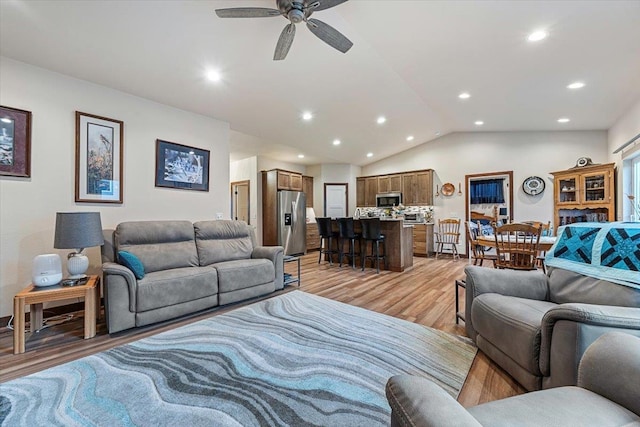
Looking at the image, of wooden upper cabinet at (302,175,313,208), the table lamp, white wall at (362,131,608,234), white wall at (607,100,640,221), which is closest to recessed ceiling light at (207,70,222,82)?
the table lamp

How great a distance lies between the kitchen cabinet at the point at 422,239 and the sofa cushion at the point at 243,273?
4.57 meters

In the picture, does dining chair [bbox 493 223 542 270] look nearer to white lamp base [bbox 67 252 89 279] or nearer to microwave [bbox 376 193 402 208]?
microwave [bbox 376 193 402 208]

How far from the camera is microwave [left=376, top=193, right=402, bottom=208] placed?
295 inches

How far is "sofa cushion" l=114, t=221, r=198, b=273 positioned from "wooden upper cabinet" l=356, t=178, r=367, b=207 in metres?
5.71

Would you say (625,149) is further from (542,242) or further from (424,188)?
(424,188)

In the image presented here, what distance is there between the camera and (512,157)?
240 inches

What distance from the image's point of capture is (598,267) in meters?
1.70

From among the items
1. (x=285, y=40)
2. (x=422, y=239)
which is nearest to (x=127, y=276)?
(x=285, y=40)

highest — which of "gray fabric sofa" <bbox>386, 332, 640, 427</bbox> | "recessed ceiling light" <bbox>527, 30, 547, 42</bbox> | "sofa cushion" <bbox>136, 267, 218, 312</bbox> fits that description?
"recessed ceiling light" <bbox>527, 30, 547, 42</bbox>

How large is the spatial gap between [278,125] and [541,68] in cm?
391

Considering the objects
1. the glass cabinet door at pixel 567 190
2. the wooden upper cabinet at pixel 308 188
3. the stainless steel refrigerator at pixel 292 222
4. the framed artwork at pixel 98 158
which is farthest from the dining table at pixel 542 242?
the wooden upper cabinet at pixel 308 188

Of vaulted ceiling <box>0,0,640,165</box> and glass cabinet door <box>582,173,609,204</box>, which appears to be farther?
glass cabinet door <box>582,173,609,204</box>

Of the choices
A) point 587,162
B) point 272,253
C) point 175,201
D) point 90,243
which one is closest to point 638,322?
point 272,253

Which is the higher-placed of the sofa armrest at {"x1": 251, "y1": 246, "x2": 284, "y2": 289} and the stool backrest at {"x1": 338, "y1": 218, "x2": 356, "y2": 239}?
the stool backrest at {"x1": 338, "y1": 218, "x2": 356, "y2": 239}
